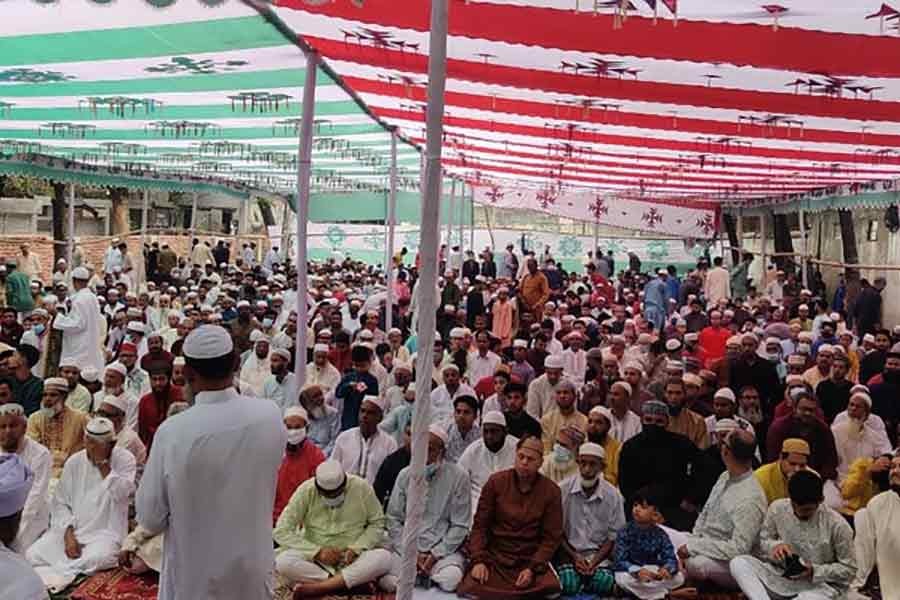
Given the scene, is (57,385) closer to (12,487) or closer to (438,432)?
(438,432)

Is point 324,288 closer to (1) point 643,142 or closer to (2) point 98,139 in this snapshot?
(2) point 98,139

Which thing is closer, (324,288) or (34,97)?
(34,97)

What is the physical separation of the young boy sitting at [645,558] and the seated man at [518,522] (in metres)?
0.35

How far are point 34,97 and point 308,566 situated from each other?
5515 mm

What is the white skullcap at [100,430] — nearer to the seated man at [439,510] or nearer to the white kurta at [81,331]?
the seated man at [439,510]

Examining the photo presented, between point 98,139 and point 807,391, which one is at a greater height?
point 98,139

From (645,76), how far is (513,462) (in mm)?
2438

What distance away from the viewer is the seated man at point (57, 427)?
5.97 metres

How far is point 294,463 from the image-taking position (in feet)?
19.0

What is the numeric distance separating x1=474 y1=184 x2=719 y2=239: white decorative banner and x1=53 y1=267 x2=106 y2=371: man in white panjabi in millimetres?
11714

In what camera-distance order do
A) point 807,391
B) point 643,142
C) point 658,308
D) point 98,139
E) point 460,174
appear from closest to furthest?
point 807,391 < point 643,142 < point 98,139 < point 658,308 < point 460,174

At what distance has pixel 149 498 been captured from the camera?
8.93 ft

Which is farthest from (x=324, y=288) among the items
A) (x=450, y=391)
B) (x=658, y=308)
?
(x=450, y=391)

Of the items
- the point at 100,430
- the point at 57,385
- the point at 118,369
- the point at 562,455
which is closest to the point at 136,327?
the point at 118,369
